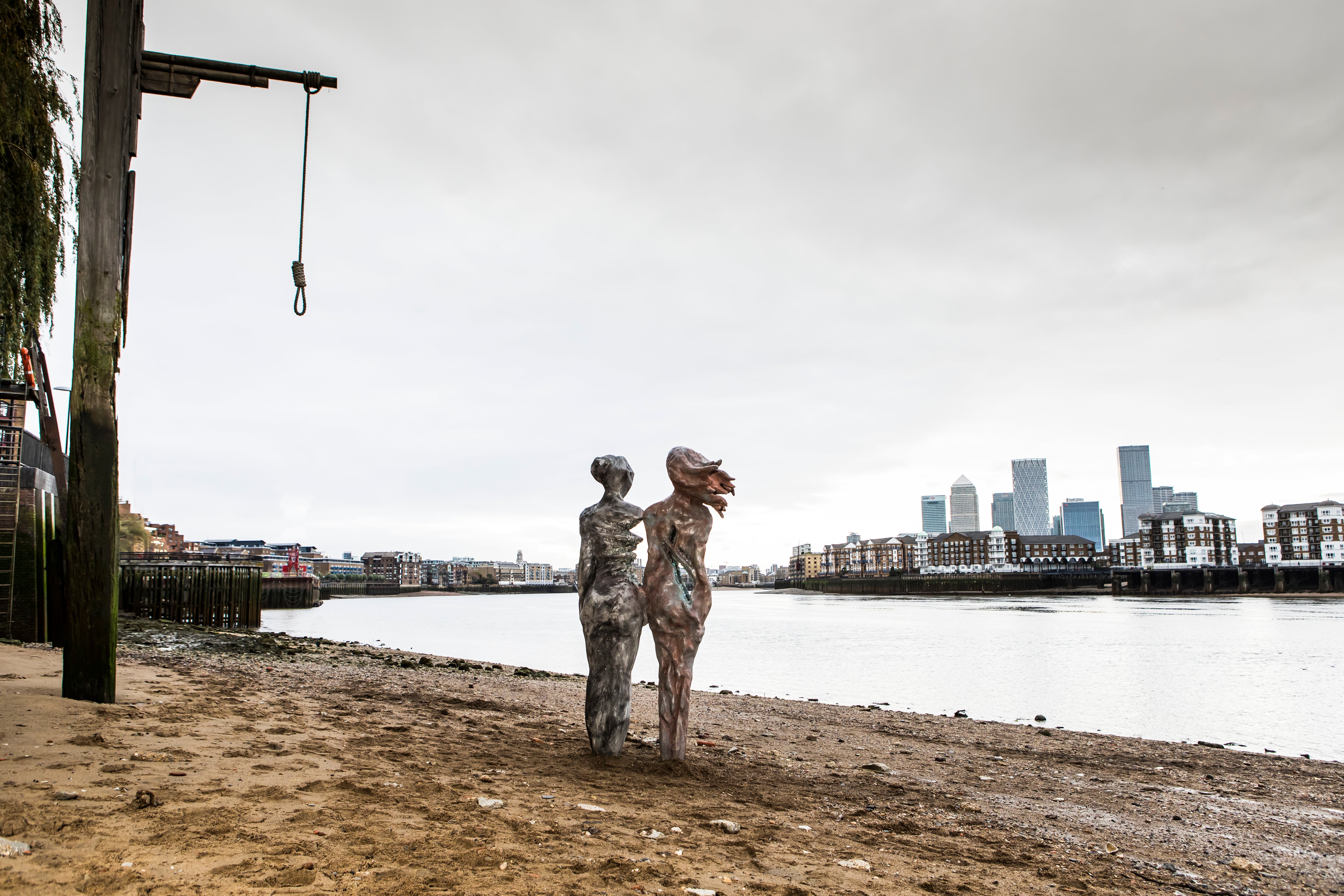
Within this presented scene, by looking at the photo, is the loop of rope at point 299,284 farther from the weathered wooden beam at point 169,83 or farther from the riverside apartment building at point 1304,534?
the riverside apartment building at point 1304,534

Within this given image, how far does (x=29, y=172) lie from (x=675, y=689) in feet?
23.2

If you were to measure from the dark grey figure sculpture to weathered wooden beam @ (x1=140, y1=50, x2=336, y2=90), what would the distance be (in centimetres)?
501

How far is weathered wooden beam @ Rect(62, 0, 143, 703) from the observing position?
657cm

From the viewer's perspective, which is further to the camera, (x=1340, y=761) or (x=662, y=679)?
(x=1340, y=761)

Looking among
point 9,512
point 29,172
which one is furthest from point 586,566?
point 9,512

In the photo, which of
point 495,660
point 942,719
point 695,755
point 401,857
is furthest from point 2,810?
point 495,660

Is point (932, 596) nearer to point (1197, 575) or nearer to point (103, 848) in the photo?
point (1197, 575)

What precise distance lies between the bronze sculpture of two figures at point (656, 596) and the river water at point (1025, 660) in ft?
33.5

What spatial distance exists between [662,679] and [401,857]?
3318 millimetres

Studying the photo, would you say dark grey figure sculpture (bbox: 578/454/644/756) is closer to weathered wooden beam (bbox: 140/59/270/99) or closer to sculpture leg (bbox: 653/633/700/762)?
sculpture leg (bbox: 653/633/700/762)

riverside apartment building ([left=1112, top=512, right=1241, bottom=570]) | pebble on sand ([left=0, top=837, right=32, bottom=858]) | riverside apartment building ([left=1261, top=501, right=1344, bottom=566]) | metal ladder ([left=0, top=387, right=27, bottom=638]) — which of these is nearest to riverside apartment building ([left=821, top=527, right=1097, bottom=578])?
riverside apartment building ([left=1112, top=512, right=1241, bottom=570])

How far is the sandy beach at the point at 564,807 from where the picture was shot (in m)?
3.54

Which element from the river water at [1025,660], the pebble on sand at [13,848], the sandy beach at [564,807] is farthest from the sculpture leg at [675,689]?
the river water at [1025,660]

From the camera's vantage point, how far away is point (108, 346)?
6816 mm
